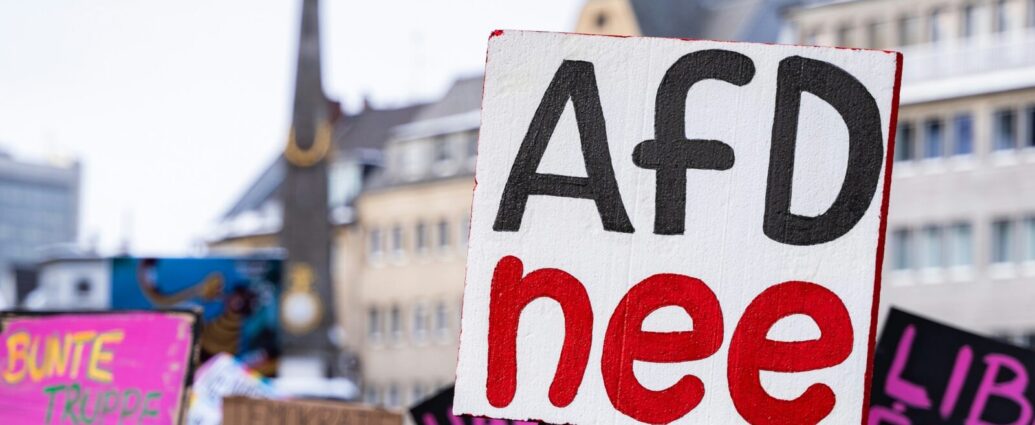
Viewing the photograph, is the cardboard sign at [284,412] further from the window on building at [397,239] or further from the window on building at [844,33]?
the window on building at [397,239]

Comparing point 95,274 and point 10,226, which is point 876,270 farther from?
point 10,226

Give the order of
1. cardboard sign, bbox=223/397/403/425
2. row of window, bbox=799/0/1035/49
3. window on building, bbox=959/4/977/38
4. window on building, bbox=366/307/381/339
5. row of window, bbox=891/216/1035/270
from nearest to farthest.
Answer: cardboard sign, bbox=223/397/403/425, row of window, bbox=891/216/1035/270, row of window, bbox=799/0/1035/49, window on building, bbox=959/4/977/38, window on building, bbox=366/307/381/339

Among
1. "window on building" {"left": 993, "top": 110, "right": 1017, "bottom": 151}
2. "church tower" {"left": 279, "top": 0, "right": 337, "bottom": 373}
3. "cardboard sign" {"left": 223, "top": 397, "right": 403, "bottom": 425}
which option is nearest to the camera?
"cardboard sign" {"left": 223, "top": 397, "right": 403, "bottom": 425}

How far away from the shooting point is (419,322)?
2467 inches

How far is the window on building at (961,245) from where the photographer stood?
46.3m

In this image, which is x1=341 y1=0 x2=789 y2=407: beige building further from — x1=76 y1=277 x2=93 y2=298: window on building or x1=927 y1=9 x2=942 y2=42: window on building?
x1=927 y1=9 x2=942 y2=42: window on building

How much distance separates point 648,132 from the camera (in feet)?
25.6

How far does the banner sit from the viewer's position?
4444 centimetres

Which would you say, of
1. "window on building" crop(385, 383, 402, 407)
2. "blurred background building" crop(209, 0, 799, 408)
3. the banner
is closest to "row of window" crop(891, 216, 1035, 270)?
"blurred background building" crop(209, 0, 799, 408)

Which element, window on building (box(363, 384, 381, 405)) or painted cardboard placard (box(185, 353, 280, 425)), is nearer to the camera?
painted cardboard placard (box(185, 353, 280, 425))

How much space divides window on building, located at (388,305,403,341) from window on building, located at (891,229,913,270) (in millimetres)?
18952

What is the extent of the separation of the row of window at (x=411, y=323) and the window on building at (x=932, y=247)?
17.1 meters

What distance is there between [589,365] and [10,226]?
516 feet

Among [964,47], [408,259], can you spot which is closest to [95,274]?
[408,259]
